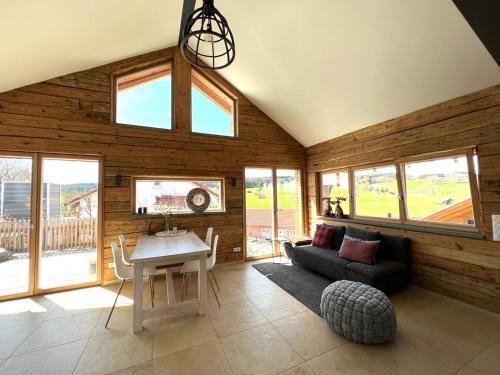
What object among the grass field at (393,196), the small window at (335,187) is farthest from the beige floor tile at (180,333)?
the small window at (335,187)

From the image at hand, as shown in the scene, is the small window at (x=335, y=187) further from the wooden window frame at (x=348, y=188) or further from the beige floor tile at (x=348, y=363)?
the beige floor tile at (x=348, y=363)

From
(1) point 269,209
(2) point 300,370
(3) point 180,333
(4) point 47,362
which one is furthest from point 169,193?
(2) point 300,370

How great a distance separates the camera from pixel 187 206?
13.4ft

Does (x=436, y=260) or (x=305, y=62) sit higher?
(x=305, y=62)

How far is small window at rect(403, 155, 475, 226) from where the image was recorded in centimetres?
273

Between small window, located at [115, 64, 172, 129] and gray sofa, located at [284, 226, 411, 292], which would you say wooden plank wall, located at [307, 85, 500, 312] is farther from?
small window, located at [115, 64, 172, 129]

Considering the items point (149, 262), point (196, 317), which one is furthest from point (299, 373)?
point (149, 262)

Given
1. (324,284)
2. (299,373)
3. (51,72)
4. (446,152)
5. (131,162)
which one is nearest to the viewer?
(299,373)

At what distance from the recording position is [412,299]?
278cm

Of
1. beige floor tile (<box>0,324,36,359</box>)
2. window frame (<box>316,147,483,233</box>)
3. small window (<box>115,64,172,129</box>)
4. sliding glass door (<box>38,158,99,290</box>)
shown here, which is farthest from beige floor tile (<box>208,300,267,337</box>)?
small window (<box>115,64,172,129</box>)

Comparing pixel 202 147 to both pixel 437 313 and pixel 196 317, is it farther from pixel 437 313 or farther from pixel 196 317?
pixel 437 313

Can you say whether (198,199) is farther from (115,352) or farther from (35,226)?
(115,352)

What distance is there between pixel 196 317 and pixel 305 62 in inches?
147

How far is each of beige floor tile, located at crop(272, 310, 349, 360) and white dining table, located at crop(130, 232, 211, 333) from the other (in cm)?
94
